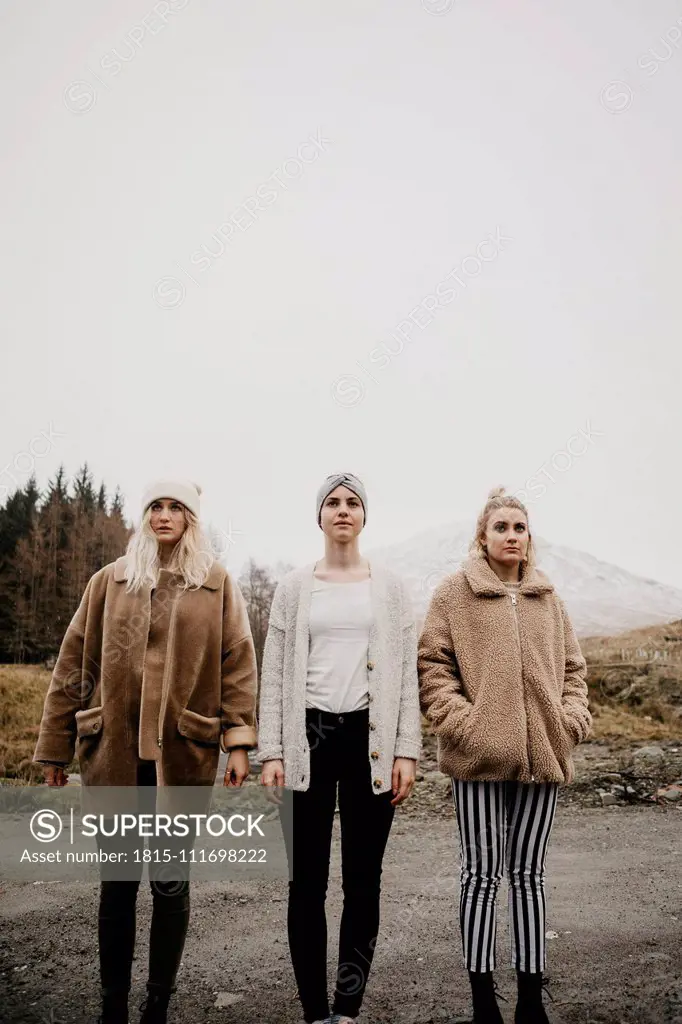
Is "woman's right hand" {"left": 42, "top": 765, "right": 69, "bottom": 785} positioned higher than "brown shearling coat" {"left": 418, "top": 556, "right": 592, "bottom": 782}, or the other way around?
"brown shearling coat" {"left": 418, "top": 556, "right": 592, "bottom": 782}

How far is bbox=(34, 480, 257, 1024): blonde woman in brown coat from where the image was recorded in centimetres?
274

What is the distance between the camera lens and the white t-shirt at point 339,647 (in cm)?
280

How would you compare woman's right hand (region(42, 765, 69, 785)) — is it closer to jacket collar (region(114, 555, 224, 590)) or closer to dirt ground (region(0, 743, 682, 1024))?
jacket collar (region(114, 555, 224, 590))

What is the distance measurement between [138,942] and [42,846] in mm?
2198

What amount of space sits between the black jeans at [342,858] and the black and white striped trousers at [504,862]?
0.34 m

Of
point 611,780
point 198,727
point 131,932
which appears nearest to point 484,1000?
point 131,932

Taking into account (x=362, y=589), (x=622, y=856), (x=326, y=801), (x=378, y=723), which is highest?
(x=362, y=589)

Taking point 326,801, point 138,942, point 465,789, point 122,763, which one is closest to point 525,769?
point 465,789

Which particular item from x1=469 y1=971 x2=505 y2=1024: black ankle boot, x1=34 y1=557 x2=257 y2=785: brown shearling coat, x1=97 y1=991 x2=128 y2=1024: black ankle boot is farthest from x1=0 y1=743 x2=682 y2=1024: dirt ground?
x1=34 y1=557 x2=257 y2=785: brown shearling coat

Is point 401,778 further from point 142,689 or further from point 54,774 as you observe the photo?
point 54,774

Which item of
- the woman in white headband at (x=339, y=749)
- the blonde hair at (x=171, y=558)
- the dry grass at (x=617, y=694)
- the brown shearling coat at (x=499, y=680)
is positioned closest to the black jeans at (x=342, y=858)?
the woman in white headband at (x=339, y=749)

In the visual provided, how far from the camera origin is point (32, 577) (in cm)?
1079

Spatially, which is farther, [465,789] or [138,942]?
[138,942]

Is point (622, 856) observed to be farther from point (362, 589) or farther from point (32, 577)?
point (32, 577)
